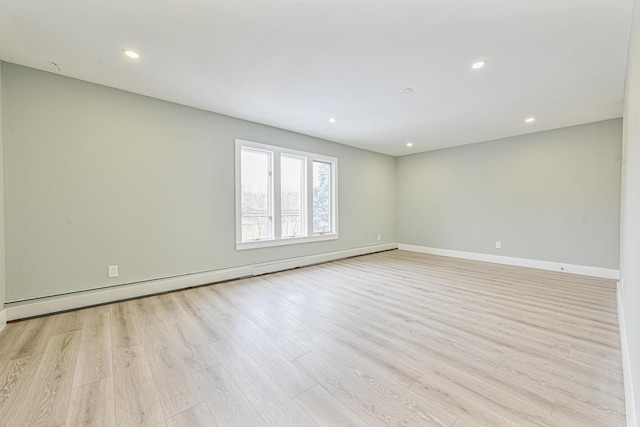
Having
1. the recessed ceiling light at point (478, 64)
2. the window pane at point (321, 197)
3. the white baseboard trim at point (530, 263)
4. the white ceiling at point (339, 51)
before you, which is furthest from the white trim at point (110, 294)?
the white baseboard trim at point (530, 263)

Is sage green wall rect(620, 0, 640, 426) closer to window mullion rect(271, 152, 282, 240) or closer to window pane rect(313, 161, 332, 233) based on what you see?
window mullion rect(271, 152, 282, 240)

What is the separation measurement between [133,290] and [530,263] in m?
6.53

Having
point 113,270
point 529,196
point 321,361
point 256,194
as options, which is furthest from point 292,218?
point 529,196

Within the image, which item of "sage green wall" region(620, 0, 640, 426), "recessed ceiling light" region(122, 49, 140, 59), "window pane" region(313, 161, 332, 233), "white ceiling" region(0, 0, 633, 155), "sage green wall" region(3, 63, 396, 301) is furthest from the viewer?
"window pane" region(313, 161, 332, 233)

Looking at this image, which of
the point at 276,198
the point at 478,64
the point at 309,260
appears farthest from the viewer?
the point at 309,260

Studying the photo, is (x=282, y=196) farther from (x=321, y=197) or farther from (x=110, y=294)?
(x=110, y=294)

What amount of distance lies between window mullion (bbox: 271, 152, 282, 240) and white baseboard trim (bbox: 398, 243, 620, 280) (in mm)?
3880

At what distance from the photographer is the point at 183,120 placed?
3600mm

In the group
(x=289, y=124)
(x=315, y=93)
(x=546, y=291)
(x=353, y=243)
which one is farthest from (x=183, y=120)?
(x=546, y=291)

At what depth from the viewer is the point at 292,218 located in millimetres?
4941

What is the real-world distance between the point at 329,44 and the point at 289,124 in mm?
2260

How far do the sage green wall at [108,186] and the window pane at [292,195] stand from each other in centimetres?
67

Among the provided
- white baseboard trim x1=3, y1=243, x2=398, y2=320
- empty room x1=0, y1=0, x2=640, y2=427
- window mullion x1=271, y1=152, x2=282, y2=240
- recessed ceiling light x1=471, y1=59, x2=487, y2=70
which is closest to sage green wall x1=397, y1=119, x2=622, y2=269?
empty room x1=0, y1=0, x2=640, y2=427

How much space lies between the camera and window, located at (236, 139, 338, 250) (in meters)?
4.27
